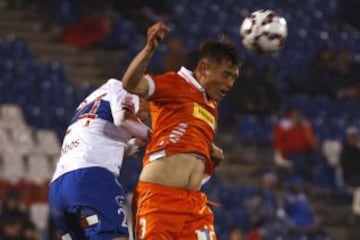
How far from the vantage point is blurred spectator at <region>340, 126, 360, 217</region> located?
17359mm

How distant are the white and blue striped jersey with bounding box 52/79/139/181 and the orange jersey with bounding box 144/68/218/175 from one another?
25 centimetres

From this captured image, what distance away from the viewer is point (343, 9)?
22219mm

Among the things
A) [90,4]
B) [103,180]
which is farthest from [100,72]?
[103,180]

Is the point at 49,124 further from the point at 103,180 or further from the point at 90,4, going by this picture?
the point at 103,180

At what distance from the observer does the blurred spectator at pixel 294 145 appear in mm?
17562

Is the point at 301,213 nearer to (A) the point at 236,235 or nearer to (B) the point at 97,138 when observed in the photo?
(A) the point at 236,235

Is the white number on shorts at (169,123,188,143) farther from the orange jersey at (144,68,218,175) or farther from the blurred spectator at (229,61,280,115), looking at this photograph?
the blurred spectator at (229,61,280,115)

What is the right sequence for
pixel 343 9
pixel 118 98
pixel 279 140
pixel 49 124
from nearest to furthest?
pixel 118 98
pixel 49 124
pixel 279 140
pixel 343 9

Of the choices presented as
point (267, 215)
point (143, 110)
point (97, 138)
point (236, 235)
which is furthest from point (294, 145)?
point (97, 138)

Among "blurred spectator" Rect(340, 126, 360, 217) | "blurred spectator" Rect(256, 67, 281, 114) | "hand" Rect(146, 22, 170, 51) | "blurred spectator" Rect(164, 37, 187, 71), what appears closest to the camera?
"hand" Rect(146, 22, 170, 51)

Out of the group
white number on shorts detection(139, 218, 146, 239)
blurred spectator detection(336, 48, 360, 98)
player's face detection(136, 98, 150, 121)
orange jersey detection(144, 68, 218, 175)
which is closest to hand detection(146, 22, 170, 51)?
orange jersey detection(144, 68, 218, 175)

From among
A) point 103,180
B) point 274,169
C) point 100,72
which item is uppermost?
point 103,180

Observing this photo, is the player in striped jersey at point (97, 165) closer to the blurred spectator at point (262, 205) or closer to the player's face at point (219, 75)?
the player's face at point (219, 75)

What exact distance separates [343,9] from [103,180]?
49.0 feet
